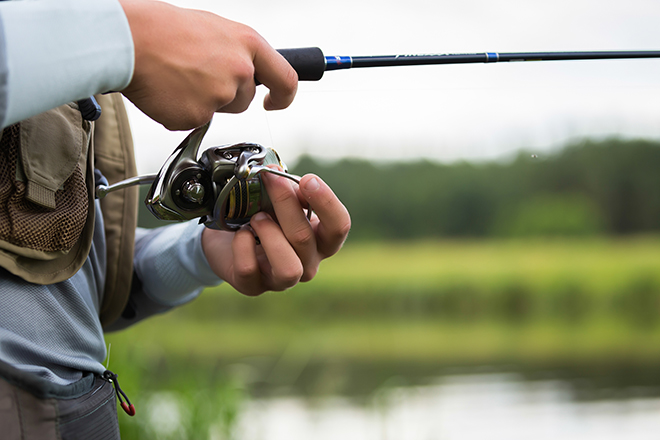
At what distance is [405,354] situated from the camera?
7215mm

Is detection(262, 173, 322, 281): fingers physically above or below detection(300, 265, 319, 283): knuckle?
above

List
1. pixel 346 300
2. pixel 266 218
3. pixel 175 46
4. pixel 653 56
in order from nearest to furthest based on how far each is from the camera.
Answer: pixel 175 46
pixel 266 218
pixel 653 56
pixel 346 300

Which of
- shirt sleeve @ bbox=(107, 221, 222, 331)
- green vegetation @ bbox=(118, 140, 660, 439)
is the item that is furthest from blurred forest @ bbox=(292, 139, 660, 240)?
shirt sleeve @ bbox=(107, 221, 222, 331)

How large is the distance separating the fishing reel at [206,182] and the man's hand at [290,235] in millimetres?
22

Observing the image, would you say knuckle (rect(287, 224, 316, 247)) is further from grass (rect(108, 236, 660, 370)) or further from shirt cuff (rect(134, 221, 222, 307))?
grass (rect(108, 236, 660, 370))

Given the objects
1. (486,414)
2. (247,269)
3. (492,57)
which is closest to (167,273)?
(247,269)

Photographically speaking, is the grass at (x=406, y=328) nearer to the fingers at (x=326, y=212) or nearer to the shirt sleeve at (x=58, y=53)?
the fingers at (x=326, y=212)

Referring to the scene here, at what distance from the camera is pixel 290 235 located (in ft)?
2.27

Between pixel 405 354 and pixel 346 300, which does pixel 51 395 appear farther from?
pixel 346 300

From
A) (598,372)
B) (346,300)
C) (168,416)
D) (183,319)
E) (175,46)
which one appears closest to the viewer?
(175,46)

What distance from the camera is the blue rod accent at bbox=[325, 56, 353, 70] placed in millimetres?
730

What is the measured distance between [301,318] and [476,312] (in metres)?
4.12

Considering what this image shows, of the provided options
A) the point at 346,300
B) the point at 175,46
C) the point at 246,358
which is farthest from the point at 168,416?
the point at 346,300

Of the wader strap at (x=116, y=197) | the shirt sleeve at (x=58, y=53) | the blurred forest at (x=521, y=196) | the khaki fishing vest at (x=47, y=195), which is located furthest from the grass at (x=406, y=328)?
the shirt sleeve at (x=58, y=53)
